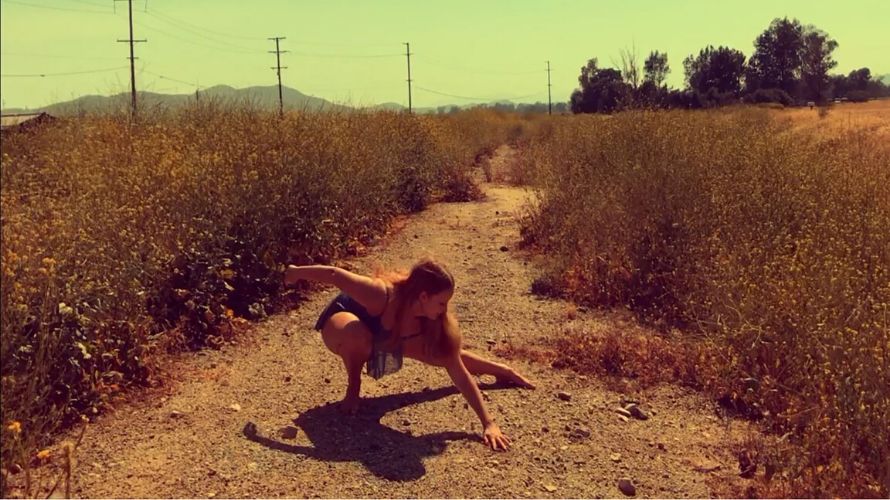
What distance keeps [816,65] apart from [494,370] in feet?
134

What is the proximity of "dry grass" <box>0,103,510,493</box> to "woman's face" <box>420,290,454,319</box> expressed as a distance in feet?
5.66

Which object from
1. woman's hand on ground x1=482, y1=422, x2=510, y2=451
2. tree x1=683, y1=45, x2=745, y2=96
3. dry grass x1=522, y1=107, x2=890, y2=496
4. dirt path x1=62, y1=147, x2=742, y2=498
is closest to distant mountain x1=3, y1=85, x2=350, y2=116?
dry grass x1=522, y1=107, x2=890, y2=496

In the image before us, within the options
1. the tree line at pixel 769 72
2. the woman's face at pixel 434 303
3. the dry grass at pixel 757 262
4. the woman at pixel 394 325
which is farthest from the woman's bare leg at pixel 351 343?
the tree line at pixel 769 72

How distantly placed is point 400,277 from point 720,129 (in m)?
7.41

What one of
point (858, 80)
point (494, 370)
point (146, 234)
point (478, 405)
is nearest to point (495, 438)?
point (478, 405)

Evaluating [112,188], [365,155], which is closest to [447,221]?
[365,155]

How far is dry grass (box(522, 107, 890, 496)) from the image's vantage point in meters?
3.30

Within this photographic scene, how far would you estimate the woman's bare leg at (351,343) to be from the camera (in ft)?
12.5

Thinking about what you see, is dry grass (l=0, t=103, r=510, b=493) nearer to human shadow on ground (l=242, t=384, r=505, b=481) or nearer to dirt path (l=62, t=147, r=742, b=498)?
dirt path (l=62, t=147, r=742, b=498)

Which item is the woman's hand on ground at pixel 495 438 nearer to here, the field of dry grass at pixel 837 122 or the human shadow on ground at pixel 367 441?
the human shadow on ground at pixel 367 441

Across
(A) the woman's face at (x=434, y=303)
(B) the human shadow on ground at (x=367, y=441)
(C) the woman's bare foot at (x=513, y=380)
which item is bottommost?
(B) the human shadow on ground at (x=367, y=441)

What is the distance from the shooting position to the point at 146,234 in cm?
480

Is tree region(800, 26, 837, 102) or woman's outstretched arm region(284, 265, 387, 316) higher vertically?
tree region(800, 26, 837, 102)

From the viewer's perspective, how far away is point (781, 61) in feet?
118
